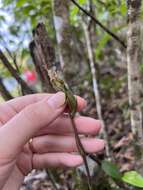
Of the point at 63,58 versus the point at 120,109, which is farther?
the point at 120,109

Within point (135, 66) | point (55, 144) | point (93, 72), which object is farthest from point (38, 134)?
point (93, 72)

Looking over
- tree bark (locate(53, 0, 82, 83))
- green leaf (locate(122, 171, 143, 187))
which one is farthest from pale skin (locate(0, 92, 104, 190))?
tree bark (locate(53, 0, 82, 83))

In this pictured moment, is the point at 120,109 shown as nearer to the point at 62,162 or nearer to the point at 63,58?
the point at 63,58

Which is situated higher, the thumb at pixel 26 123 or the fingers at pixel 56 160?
the thumb at pixel 26 123

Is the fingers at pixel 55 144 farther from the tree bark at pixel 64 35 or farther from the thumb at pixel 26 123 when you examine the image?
the tree bark at pixel 64 35

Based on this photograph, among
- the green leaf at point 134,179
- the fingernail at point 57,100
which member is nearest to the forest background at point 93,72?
the green leaf at point 134,179

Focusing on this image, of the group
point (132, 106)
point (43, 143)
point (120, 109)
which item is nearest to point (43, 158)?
point (43, 143)

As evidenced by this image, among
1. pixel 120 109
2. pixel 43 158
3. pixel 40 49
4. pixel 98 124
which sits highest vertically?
pixel 40 49
